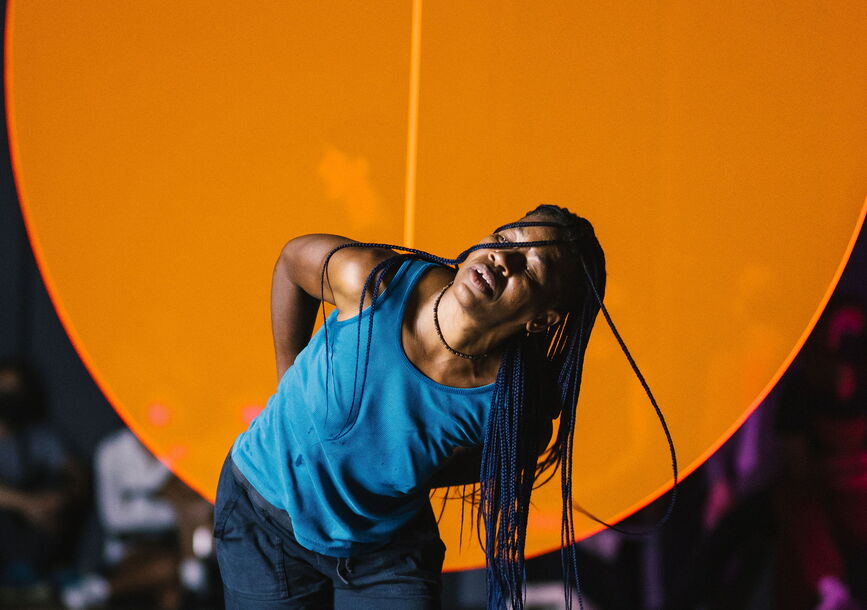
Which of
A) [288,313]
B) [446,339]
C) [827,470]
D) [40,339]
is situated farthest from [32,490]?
[827,470]

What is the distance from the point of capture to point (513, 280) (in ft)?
4.41

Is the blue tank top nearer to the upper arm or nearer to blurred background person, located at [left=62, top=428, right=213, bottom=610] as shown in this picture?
the upper arm

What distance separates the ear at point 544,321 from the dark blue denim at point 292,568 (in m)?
0.41

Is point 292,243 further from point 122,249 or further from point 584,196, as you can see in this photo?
point 584,196

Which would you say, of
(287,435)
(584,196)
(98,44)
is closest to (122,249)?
(98,44)

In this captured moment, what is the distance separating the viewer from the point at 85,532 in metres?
2.39

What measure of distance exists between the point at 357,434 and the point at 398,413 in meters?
0.07

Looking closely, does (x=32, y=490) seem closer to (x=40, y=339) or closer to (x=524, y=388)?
(x=40, y=339)

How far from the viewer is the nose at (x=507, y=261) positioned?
1.34 meters

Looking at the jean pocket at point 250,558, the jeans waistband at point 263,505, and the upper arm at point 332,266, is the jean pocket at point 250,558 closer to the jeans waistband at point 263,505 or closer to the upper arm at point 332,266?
the jeans waistband at point 263,505

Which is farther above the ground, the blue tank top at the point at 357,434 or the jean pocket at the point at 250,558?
the blue tank top at the point at 357,434

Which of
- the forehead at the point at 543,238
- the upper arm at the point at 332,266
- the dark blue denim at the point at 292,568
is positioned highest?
the forehead at the point at 543,238

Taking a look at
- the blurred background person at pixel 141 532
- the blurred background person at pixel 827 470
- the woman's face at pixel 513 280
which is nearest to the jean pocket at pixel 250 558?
the woman's face at pixel 513 280

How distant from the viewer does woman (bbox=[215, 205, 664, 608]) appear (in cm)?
136
